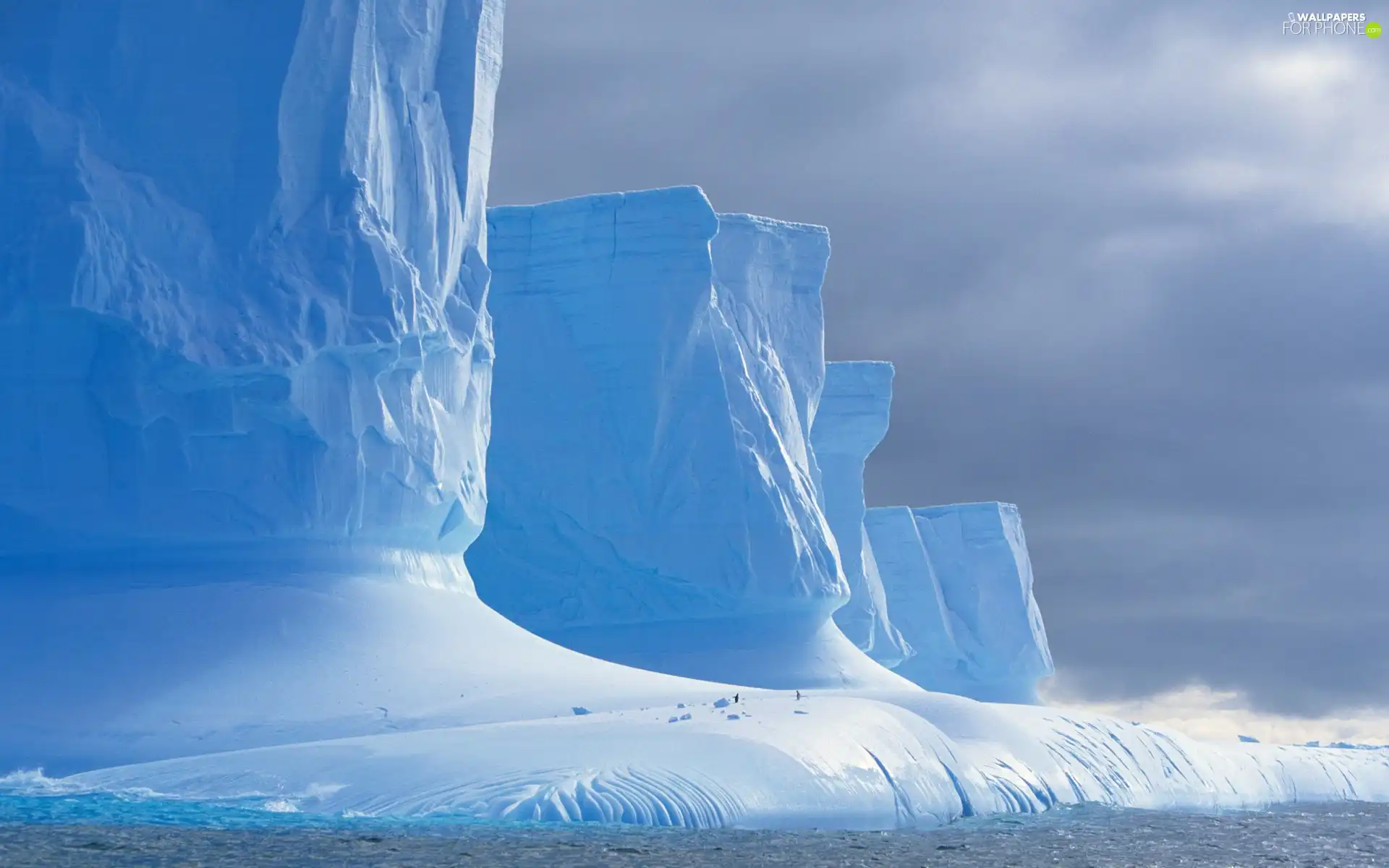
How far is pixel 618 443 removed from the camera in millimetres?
27484

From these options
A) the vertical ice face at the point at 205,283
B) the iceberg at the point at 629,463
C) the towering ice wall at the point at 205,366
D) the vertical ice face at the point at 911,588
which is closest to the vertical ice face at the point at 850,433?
the vertical ice face at the point at 911,588

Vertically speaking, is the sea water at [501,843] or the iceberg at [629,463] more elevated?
the iceberg at [629,463]

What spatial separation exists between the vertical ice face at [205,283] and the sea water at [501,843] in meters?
4.09

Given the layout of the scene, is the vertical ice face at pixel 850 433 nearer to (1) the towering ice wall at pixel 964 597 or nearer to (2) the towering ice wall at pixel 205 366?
(1) the towering ice wall at pixel 964 597

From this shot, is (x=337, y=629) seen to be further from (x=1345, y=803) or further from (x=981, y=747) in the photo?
(x=1345, y=803)

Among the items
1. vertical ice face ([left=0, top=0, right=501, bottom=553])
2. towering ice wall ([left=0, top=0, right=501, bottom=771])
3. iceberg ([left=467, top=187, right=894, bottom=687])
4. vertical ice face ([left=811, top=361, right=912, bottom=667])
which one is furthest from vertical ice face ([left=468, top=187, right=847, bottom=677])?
towering ice wall ([left=0, top=0, right=501, bottom=771])

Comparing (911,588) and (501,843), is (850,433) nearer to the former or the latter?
(911,588)

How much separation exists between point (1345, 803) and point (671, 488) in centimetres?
1061

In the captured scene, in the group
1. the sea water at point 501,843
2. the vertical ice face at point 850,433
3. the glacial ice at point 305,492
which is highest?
the vertical ice face at point 850,433

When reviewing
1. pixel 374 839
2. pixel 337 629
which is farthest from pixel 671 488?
pixel 374 839

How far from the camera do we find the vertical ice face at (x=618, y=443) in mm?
27219

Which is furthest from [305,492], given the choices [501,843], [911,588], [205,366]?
[911,588]

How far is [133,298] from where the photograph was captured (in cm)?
1744

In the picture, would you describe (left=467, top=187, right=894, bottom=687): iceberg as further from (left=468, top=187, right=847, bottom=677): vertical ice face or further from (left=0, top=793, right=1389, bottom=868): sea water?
(left=0, top=793, right=1389, bottom=868): sea water
